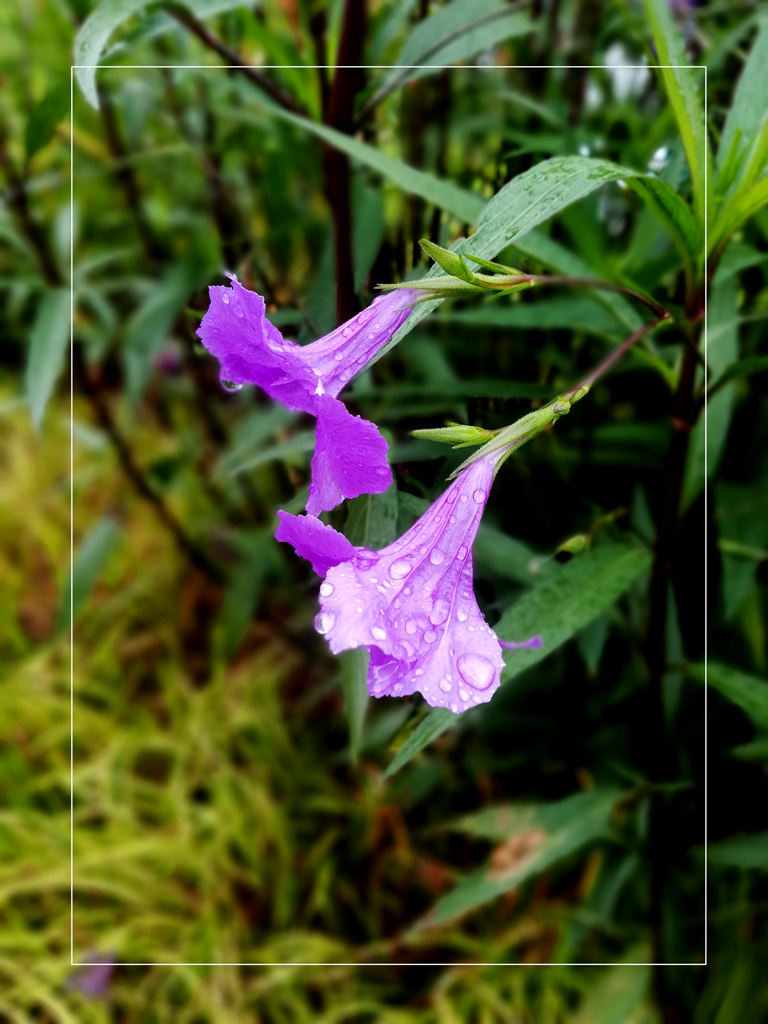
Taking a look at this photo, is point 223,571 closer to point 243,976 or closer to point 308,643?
point 308,643


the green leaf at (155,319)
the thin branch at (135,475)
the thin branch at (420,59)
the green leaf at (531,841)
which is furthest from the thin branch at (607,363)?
the thin branch at (135,475)

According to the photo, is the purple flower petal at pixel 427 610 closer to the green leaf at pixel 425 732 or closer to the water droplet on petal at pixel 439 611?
the water droplet on petal at pixel 439 611

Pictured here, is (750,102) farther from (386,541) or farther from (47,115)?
(47,115)

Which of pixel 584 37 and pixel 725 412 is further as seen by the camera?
pixel 584 37

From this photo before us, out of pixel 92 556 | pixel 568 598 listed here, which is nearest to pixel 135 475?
pixel 92 556

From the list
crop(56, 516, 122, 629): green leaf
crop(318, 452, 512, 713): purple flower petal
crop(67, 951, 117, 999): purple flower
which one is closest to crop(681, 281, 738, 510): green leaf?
crop(318, 452, 512, 713): purple flower petal

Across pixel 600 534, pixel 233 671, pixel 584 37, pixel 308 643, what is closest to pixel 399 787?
pixel 308 643
